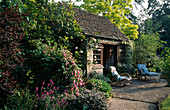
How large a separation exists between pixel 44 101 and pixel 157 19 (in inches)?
1207

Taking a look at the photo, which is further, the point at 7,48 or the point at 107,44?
the point at 107,44

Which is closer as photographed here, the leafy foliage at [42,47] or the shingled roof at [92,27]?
the leafy foliage at [42,47]

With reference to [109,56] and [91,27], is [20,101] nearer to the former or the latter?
[91,27]

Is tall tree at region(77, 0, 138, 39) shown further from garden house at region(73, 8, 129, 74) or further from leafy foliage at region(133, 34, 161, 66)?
garden house at region(73, 8, 129, 74)

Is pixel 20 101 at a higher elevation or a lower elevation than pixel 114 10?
lower

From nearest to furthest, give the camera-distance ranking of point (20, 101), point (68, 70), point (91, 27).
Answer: point (20, 101)
point (68, 70)
point (91, 27)

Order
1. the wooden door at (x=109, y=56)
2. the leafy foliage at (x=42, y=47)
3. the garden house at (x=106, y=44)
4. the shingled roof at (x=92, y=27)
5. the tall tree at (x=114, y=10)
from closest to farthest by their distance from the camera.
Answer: the leafy foliage at (x=42, y=47), the shingled roof at (x=92, y=27), the garden house at (x=106, y=44), the wooden door at (x=109, y=56), the tall tree at (x=114, y=10)

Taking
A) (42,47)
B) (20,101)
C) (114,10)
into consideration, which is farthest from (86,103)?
(114,10)

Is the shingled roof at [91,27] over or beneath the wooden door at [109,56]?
over

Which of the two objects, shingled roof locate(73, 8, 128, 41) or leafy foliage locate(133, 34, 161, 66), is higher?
shingled roof locate(73, 8, 128, 41)

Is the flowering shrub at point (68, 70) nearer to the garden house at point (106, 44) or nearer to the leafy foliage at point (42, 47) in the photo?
the leafy foliage at point (42, 47)

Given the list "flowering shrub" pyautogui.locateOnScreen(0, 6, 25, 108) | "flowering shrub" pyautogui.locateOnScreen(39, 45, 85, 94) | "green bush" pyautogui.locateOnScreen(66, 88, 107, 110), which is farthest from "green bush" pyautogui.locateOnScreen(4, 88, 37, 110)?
"flowering shrub" pyautogui.locateOnScreen(39, 45, 85, 94)

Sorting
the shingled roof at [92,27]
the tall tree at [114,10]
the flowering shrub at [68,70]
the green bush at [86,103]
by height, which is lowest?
the green bush at [86,103]

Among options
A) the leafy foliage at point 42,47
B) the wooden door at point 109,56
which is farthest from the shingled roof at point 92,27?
the leafy foliage at point 42,47
